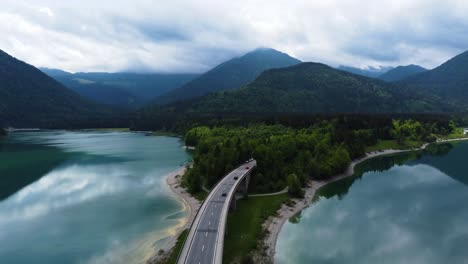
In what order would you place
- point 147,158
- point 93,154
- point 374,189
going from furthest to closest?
point 93,154 < point 147,158 < point 374,189

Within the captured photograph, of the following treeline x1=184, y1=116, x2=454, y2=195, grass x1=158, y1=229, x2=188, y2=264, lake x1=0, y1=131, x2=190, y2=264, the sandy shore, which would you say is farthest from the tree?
grass x1=158, y1=229, x2=188, y2=264

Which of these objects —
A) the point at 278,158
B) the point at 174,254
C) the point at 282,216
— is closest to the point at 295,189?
the point at 282,216

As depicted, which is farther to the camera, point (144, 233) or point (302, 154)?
point (302, 154)

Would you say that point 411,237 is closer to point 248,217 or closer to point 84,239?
point 248,217

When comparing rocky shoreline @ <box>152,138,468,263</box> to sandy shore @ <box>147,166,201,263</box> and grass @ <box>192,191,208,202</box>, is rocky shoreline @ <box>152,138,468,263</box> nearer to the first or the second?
sandy shore @ <box>147,166,201,263</box>

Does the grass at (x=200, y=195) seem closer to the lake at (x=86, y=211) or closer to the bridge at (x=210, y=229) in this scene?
the lake at (x=86, y=211)

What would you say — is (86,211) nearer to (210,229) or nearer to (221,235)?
(210,229)

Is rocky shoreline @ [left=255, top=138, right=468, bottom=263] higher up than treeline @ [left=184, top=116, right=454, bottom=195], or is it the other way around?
treeline @ [left=184, top=116, right=454, bottom=195]

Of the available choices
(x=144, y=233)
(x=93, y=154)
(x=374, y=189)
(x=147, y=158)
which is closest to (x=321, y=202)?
(x=374, y=189)
